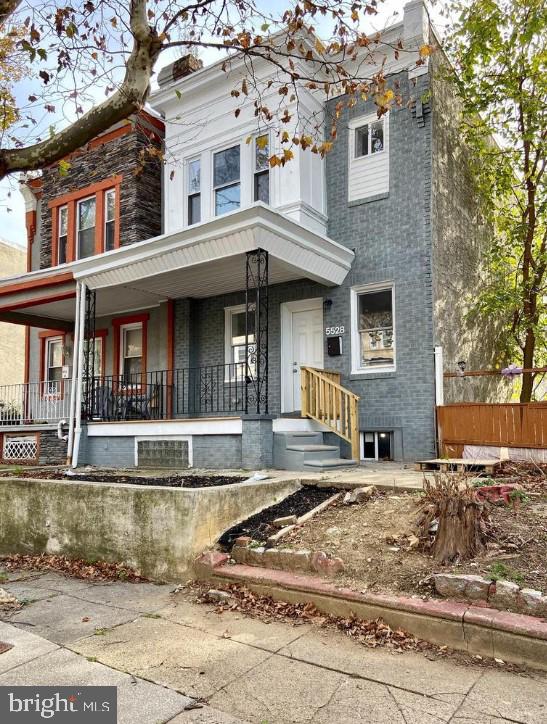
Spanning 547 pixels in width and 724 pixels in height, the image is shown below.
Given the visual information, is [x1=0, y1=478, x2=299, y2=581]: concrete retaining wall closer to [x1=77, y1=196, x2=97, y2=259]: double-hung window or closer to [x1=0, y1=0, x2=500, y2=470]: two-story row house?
[x1=0, y1=0, x2=500, y2=470]: two-story row house

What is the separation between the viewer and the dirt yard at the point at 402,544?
3.96m

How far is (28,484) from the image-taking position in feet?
22.6

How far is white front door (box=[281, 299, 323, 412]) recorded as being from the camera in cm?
1121

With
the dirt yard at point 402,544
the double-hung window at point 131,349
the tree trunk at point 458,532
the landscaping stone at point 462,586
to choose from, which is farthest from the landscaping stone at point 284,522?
the double-hung window at point 131,349

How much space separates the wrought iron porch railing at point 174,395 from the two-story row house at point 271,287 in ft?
0.19

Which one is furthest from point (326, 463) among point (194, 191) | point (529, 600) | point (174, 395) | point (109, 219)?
point (109, 219)

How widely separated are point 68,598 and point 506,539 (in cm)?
376

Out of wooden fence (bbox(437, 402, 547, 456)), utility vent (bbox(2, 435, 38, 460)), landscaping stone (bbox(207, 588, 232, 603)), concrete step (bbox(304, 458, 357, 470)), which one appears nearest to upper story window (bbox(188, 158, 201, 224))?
utility vent (bbox(2, 435, 38, 460))

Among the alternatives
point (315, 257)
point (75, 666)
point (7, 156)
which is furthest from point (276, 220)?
point (75, 666)

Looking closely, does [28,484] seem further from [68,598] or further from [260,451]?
[260,451]

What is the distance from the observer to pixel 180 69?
516 inches

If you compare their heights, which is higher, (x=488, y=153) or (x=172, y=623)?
(x=488, y=153)

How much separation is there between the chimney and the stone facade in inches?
52.5

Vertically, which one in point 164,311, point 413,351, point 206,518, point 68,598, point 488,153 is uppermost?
point 488,153
